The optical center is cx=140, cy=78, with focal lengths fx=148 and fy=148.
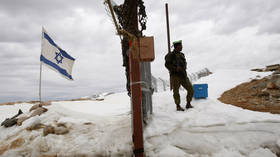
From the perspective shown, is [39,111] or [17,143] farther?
[39,111]

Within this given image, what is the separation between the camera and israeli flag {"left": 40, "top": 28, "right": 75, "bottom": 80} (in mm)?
6449

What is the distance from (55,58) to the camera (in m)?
6.99

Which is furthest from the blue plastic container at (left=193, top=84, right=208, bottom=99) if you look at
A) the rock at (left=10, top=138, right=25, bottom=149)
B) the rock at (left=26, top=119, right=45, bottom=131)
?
the rock at (left=10, top=138, right=25, bottom=149)

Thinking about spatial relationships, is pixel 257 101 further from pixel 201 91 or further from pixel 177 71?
pixel 177 71

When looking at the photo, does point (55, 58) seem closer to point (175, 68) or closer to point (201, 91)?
point (175, 68)

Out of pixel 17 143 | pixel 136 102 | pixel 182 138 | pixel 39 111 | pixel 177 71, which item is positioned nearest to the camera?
pixel 136 102

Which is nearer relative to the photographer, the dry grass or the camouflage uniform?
the camouflage uniform

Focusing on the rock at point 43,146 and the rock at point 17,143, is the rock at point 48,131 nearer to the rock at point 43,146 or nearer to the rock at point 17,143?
the rock at point 43,146

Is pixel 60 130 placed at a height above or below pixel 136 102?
below

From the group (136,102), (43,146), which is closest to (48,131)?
(43,146)

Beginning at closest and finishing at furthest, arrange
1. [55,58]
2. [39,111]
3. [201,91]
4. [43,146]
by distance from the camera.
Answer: [43,146] < [201,91] < [39,111] < [55,58]

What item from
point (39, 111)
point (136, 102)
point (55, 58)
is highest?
point (55, 58)

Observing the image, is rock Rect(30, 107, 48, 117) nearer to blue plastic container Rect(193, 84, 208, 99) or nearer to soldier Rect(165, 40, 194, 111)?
soldier Rect(165, 40, 194, 111)

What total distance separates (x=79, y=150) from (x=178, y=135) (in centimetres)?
211
